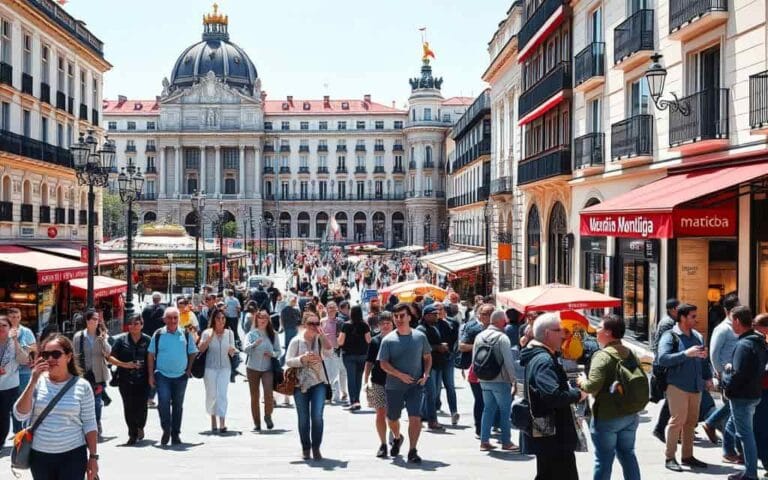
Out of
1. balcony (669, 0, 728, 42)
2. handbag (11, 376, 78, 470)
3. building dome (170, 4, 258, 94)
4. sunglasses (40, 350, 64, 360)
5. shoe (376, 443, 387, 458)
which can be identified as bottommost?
shoe (376, 443, 387, 458)

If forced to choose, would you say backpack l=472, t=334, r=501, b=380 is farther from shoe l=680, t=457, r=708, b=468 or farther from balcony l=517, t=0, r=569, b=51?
balcony l=517, t=0, r=569, b=51

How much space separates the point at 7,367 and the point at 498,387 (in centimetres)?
529

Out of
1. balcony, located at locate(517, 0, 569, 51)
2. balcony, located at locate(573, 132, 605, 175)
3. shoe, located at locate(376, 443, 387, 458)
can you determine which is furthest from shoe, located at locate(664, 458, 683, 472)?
balcony, located at locate(517, 0, 569, 51)

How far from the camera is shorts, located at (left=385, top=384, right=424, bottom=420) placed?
883cm

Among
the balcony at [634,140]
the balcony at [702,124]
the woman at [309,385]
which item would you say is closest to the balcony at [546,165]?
the balcony at [634,140]

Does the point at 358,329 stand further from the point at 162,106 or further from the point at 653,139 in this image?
the point at 162,106

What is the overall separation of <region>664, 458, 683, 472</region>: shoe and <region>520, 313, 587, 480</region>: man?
8.01ft

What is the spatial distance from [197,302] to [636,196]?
10.6 m

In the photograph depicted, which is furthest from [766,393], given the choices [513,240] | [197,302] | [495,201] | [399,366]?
[495,201]

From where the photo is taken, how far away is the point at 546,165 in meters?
26.2

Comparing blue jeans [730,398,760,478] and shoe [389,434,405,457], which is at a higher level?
blue jeans [730,398,760,478]

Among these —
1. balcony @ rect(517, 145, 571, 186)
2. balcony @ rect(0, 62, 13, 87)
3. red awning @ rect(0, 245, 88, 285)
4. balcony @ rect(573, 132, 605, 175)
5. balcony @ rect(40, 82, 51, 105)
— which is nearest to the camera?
balcony @ rect(573, 132, 605, 175)

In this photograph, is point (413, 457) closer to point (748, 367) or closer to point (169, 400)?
point (169, 400)

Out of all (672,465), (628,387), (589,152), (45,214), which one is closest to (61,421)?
(628,387)
